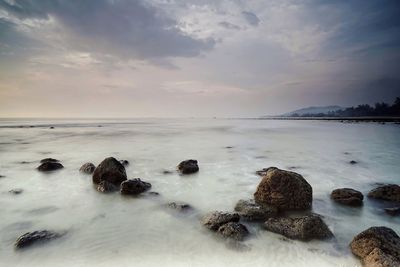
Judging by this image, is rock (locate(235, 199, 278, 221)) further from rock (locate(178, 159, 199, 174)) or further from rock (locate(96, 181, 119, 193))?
rock (locate(178, 159, 199, 174))

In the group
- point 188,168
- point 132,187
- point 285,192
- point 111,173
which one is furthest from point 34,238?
point 188,168

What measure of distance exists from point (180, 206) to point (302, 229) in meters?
3.23

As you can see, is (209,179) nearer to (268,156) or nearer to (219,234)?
(219,234)

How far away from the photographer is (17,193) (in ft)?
28.8

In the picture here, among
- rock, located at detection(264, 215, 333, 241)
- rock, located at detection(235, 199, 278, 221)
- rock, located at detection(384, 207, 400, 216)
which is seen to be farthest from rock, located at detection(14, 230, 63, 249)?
rock, located at detection(384, 207, 400, 216)

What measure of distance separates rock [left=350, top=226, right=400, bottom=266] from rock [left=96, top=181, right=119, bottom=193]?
675 centimetres

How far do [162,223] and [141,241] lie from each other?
90cm

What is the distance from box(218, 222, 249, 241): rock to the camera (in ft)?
17.8

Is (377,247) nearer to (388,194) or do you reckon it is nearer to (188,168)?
(388,194)

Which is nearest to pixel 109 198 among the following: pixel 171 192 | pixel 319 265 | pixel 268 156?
pixel 171 192

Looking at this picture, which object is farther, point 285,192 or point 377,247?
point 285,192

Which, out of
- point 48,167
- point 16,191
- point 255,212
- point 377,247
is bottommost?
point 16,191

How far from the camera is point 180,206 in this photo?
738 cm

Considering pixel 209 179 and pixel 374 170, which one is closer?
pixel 209 179
